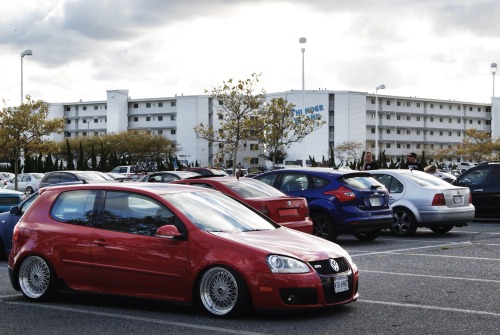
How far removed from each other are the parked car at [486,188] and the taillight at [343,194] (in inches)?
283

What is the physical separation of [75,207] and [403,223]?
10278mm

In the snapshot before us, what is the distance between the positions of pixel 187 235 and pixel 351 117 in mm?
112137

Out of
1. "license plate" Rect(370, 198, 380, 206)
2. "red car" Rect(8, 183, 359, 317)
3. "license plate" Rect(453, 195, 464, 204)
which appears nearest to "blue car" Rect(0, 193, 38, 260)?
"red car" Rect(8, 183, 359, 317)

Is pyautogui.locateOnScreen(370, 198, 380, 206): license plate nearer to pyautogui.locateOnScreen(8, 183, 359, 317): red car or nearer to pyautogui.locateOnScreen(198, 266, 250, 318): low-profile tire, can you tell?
pyautogui.locateOnScreen(8, 183, 359, 317): red car

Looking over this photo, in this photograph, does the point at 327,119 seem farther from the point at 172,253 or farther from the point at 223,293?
the point at 223,293

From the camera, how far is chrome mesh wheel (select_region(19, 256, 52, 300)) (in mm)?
8750

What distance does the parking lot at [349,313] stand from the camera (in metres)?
7.16

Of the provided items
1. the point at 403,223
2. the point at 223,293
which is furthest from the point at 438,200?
the point at 223,293

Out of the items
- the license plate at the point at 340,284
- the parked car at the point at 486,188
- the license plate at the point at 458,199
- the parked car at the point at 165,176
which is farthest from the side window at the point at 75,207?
the parked car at the point at 165,176

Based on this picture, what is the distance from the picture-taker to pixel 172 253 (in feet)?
25.7

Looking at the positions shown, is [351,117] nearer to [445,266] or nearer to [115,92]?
[115,92]

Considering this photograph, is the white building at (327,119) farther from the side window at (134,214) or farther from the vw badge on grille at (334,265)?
the vw badge on grille at (334,265)

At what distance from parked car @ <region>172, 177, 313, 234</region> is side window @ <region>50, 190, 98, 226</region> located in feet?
15.8

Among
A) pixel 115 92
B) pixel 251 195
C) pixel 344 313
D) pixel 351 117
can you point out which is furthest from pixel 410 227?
pixel 115 92
